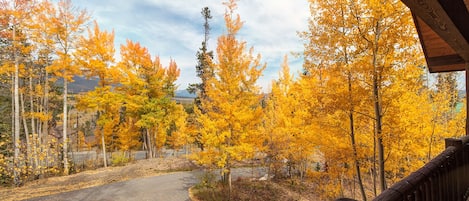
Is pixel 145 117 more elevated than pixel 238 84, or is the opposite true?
pixel 238 84

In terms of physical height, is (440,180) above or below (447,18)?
below

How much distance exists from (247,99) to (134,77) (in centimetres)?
1108

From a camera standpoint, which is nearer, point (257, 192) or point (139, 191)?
point (139, 191)

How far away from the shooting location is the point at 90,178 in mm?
13312

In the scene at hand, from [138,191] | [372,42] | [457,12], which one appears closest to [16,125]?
[138,191]

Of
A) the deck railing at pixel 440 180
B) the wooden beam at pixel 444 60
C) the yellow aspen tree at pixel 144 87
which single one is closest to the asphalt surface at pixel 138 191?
the yellow aspen tree at pixel 144 87

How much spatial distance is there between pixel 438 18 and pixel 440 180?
147cm

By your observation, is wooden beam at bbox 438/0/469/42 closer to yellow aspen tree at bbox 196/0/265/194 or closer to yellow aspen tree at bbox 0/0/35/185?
yellow aspen tree at bbox 196/0/265/194

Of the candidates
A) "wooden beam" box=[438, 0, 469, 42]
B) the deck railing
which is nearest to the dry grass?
the deck railing

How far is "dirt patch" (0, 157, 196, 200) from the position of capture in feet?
34.4

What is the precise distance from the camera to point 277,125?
12.6 meters

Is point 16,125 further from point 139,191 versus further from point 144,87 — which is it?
point 144,87

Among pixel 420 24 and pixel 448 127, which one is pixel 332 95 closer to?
pixel 420 24

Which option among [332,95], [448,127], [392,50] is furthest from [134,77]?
[448,127]
